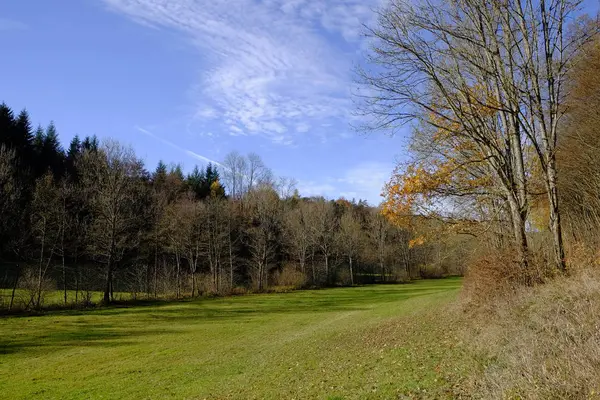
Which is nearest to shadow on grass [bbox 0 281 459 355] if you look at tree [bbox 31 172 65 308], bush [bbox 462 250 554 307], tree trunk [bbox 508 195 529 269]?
tree [bbox 31 172 65 308]

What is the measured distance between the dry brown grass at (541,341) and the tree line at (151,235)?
108 feet

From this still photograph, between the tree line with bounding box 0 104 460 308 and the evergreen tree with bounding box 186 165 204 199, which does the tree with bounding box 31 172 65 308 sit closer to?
the tree line with bounding box 0 104 460 308

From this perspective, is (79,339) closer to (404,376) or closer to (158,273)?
(404,376)

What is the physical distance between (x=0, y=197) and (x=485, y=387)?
127 ft

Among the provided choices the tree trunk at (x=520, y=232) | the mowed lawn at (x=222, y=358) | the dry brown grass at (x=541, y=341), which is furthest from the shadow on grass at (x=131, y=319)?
the tree trunk at (x=520, y=232)

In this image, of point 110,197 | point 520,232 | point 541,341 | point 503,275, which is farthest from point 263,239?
point 541,341

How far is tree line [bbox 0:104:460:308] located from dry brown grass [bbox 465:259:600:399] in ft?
108

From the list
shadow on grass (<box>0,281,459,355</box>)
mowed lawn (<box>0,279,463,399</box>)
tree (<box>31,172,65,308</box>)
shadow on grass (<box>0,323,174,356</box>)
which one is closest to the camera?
mowed lawn (<box>0,279,463,399</box>)

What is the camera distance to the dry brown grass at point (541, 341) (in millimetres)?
4457

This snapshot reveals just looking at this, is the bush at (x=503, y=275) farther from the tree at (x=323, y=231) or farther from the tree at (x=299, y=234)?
the tree at (x=323, y=231)

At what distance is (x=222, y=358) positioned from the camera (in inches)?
631

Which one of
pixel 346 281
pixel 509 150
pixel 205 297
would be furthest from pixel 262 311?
pixel 346 281

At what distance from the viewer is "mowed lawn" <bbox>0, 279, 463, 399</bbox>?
8.92 meters

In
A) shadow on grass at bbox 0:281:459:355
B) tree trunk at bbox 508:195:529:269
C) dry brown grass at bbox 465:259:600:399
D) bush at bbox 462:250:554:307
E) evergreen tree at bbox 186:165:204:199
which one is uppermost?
evergreen tree at bbox 186:165:204:199
